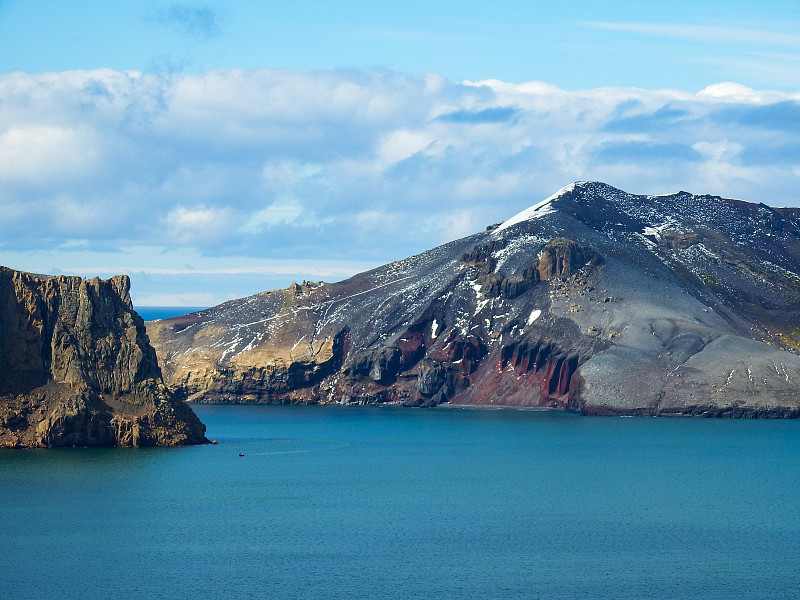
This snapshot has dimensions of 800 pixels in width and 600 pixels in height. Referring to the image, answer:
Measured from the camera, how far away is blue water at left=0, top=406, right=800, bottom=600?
70.1m

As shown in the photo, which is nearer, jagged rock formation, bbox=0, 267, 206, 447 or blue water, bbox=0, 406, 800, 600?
Result: blue water, bbox=0, 406, 800, 600

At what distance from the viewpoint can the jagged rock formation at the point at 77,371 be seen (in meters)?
116

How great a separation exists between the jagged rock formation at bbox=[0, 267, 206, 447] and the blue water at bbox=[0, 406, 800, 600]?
8.56ft

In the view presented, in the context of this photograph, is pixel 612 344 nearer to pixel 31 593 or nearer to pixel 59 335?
pixel 59 335

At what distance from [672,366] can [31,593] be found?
12111 centimetres

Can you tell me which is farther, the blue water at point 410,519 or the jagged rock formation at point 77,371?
the jagged rock formation at point 77,371

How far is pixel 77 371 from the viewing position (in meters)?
118

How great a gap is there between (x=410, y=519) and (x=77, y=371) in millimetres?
42610

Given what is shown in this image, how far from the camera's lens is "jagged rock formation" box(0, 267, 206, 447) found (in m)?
116

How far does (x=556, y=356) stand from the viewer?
185 metres

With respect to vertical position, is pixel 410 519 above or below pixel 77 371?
below

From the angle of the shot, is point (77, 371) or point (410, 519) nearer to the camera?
point (410, 519)

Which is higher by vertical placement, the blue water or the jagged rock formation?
the jagged rock formation

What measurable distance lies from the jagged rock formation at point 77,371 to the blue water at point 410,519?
2.61m
